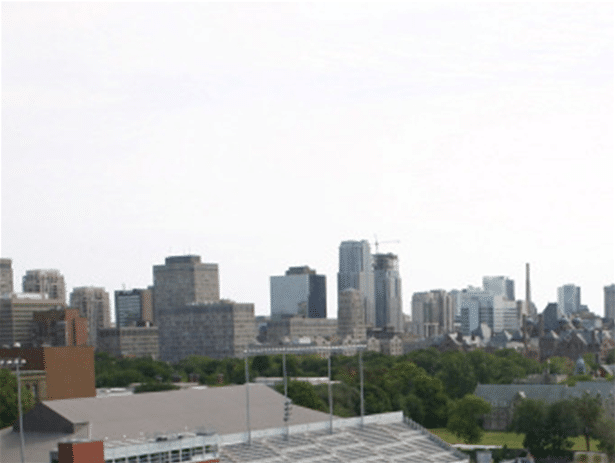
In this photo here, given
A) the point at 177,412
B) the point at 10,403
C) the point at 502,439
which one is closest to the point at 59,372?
the point at 10,403

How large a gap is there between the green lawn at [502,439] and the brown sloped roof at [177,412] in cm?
3478

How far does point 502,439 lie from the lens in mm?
139500

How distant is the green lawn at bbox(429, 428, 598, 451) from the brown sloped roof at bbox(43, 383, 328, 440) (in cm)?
3478

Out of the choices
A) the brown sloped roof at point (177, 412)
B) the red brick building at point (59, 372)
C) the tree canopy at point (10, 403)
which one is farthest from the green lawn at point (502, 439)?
the tree canopy at point (10, 403)

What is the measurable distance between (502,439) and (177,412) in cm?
5634

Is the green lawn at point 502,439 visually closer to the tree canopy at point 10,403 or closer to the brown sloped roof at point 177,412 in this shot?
the brown sloped roof at point 177,412

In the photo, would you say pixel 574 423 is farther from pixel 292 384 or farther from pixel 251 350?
pixel 251 350

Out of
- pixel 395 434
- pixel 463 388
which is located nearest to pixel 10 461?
pixel 395 434

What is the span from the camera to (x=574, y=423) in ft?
403

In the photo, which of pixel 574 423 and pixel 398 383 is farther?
pixel 398 383

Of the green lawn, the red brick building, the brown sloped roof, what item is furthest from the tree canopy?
the green lawn

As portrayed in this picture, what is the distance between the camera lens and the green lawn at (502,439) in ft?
422

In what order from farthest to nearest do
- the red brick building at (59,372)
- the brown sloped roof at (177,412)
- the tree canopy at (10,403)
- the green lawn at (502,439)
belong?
the red brick building at (59,372) → the tree canopy at (10,403) → the green lawn at (502,439) → the brown sloped roof at (177,412)

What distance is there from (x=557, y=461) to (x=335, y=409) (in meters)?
36.9
